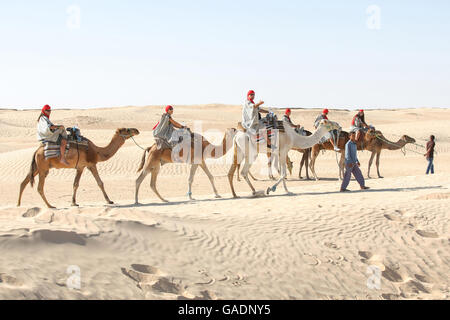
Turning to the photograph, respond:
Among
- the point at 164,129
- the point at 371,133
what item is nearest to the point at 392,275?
the point at 164,129

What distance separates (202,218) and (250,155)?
3.31 m

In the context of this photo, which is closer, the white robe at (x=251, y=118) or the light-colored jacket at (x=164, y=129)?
the light-colored jacket at (x=164, y=129)

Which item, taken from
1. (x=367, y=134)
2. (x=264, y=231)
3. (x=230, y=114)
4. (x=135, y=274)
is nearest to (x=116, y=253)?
(x=135, y=274)

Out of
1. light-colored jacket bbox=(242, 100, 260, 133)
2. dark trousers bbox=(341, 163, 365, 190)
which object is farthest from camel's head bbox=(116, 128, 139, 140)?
dark trousers bbox=(341, 163, 365, 190)

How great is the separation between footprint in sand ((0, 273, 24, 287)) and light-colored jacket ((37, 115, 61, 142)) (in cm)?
608

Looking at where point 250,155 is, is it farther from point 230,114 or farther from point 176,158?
point 230,114

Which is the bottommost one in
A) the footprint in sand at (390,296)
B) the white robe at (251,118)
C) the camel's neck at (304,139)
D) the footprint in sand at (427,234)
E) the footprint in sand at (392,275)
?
the footprint in sand at (390,296)

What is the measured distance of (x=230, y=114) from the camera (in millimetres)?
58938

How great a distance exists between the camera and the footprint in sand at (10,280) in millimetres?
5730

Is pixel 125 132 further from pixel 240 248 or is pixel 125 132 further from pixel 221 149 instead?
pixel 240 248

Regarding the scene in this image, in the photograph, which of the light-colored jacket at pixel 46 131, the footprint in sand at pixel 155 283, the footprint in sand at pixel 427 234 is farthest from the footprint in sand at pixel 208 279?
the light-colored jacket at pixel 46 131

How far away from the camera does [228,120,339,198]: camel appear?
12.6 metres

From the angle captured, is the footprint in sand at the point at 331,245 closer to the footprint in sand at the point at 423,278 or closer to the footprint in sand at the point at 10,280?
the footprint in sand at the point at 423,278

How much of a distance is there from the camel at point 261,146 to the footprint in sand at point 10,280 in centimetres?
718
